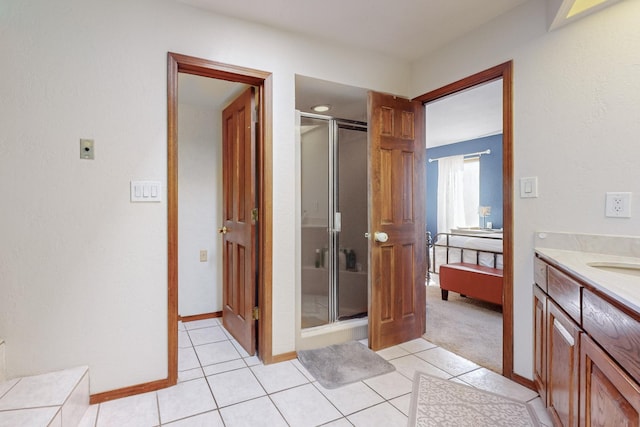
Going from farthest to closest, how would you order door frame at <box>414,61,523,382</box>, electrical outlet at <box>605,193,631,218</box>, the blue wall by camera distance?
the blue wall < door frame at <box>414,61,523,382</box> < electrical outlet at <box>605,193,631,218</box>

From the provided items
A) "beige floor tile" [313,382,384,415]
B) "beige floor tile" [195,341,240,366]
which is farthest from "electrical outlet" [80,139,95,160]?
"beige floor tile" [313,382,384,415]

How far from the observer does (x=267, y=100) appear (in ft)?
7.23

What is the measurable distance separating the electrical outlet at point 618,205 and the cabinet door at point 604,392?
2.77ft

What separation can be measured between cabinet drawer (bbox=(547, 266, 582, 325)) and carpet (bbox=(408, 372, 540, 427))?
0.68 metres

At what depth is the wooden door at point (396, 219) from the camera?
2.46 m

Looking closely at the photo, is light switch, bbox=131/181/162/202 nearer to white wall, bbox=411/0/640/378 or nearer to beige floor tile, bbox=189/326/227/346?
beige floor tile, bbox=189/326/227/346

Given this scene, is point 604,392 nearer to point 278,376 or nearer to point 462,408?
point 462,408

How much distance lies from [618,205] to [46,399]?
289 centimetres

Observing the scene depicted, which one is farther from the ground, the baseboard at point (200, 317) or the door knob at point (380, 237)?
the door knob at point (380, 237)

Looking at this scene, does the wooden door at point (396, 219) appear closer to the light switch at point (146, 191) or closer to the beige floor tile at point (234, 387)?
the beige floor tile at point (234, 387)

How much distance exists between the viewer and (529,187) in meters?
1.93

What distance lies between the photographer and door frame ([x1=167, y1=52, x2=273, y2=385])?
1.92 metres

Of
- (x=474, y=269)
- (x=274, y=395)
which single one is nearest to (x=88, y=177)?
(x=274, y=395)

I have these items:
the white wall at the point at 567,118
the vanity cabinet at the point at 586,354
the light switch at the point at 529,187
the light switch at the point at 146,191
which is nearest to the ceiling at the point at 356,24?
the white wall at the point at 567,118
